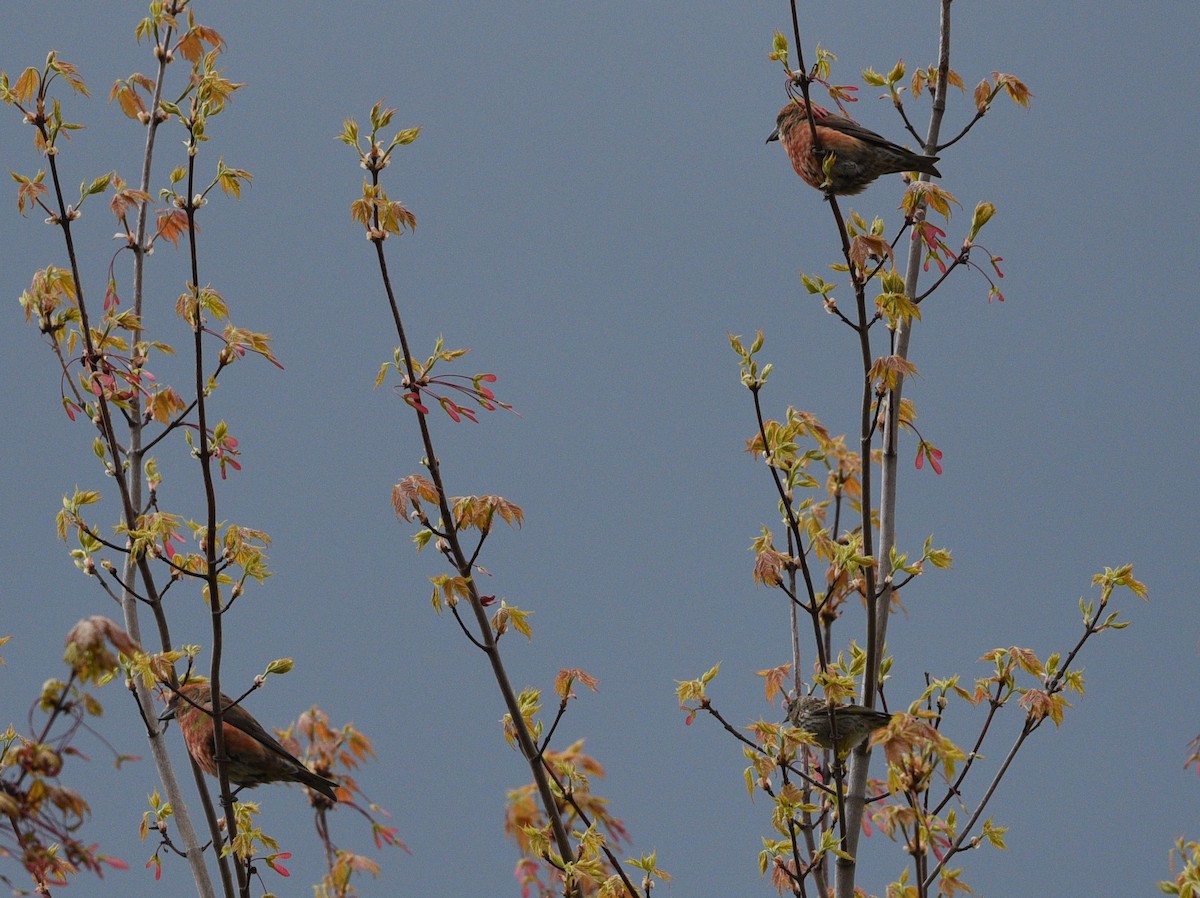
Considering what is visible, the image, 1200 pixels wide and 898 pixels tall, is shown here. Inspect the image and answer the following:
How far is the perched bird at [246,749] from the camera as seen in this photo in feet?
14.8

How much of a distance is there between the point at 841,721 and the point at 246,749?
2370 millimetres

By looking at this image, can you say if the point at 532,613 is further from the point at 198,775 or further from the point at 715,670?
the point at 198,775

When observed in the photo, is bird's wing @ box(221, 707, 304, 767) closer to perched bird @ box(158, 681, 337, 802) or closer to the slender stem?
perched bird @ box(158, 681, 337, 802)

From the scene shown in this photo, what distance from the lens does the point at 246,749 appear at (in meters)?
4.93

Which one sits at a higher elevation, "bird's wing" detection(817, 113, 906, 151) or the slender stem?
"bird's wing" detection(817, 113, 906, 151)

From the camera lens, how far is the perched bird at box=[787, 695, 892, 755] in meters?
3.87

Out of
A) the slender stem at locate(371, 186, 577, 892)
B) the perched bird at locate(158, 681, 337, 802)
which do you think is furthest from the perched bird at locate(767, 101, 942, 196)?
the perched bird at locate(158, 681, 337, 802)

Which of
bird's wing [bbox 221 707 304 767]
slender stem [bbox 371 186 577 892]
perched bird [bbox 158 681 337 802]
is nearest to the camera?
slender stem [bbox 371 186 577 892]

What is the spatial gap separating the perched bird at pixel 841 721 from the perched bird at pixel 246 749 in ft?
5.64

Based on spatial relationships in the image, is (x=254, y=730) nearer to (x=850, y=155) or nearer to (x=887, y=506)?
(x=887, y=506)

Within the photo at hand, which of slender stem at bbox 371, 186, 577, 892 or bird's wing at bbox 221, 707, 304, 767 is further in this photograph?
bird's wing at bbox 221, 707, 304, 767

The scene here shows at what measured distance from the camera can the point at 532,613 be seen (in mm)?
3797

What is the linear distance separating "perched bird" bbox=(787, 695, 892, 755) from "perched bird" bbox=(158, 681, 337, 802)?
1.72 metres

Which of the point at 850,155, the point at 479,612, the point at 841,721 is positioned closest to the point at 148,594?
the point at 479,612
